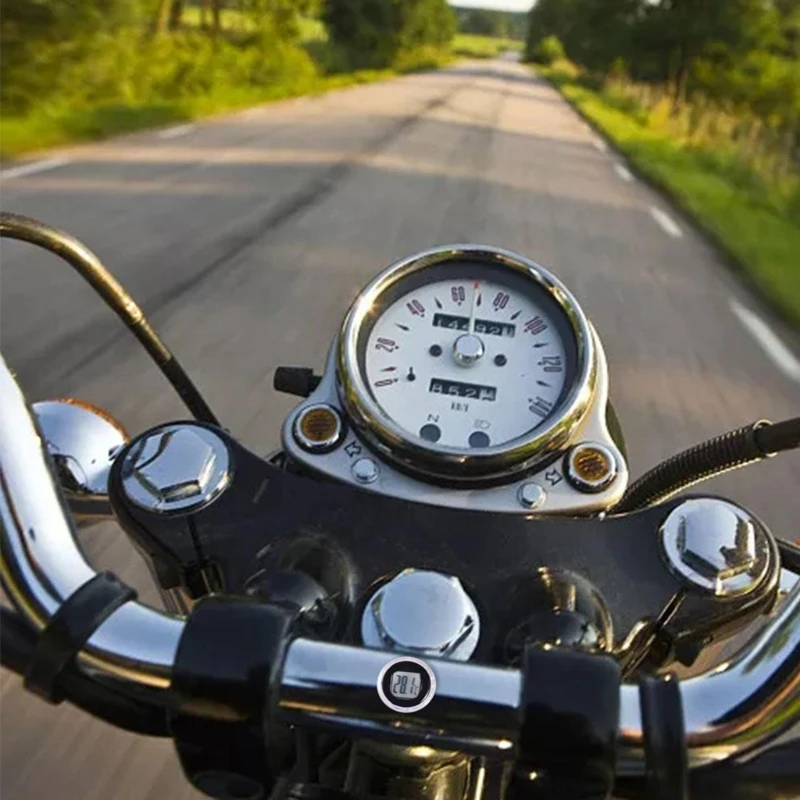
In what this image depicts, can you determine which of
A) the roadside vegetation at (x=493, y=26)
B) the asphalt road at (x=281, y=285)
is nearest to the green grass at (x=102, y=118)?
the asphalt road at (x=281, y=285)

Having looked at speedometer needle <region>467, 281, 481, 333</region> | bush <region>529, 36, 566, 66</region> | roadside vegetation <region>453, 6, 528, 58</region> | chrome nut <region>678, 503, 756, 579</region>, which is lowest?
roadside vegetation <region>453, 6, 528, 58</region>

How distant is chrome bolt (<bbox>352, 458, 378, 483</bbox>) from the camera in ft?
4.44

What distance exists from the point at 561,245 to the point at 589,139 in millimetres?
14032

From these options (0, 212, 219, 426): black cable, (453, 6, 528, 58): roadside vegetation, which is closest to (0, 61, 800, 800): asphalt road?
(0, 212, 219, 426): black cable

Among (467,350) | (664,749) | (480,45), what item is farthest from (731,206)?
(480,45)

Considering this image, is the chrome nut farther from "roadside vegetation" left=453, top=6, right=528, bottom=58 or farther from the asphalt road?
"roadside vegetation" left=453, top=6, right=528, bottom=58

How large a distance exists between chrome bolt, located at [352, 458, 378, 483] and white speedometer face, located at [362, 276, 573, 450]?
0.07 meters

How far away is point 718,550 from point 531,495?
216mm

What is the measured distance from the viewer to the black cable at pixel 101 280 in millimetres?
1395

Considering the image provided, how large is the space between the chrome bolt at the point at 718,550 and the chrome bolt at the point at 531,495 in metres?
0.15

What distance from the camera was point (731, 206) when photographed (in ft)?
48.2

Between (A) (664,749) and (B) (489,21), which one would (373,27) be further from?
(B) (489,21)

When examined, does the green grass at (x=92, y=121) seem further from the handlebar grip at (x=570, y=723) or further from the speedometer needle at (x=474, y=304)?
the handlebar grip at (x=570, y=723)

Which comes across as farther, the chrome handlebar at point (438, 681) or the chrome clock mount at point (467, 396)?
the chrome clock mount at point (467, 396)
